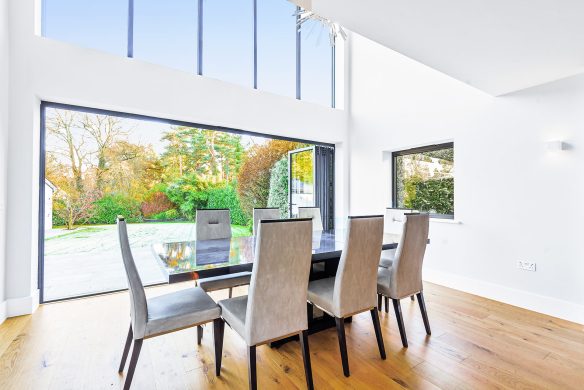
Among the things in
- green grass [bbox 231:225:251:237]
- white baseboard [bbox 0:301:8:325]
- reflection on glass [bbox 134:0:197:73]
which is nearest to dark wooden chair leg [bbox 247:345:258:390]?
white baseboard [bbox 0:301:8:325]

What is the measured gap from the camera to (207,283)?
239cm

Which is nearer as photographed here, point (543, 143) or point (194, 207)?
point (543, 143)

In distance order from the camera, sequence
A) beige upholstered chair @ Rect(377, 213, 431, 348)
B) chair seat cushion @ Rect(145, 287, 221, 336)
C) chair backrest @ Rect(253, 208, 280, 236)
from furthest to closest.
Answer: chair backrest @ Rect(253, 208, 280, 236)
beige upholstered chair @ Rect(377, 213, 431, 348)
chair seat cushion @ Rect(145, 287, 221, 336)

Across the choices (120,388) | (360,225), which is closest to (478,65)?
(360,225)

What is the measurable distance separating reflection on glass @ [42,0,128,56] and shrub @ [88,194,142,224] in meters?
1.78

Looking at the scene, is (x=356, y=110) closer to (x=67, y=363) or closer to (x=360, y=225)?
(x=360, y=225)

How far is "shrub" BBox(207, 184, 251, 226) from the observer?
4.46 meters

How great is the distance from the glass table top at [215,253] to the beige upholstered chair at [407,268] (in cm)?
24

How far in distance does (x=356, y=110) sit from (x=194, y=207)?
3423 millimetres

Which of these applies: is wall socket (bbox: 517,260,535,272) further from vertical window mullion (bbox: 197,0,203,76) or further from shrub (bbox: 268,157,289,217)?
vertical window mullion (bbox: 197,0,203,76)

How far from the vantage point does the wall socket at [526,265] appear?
2.91m

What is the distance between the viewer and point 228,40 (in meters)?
4.17

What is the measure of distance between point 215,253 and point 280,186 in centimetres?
355

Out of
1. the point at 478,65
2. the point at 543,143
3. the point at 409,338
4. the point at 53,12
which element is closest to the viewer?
the point at 409,338
